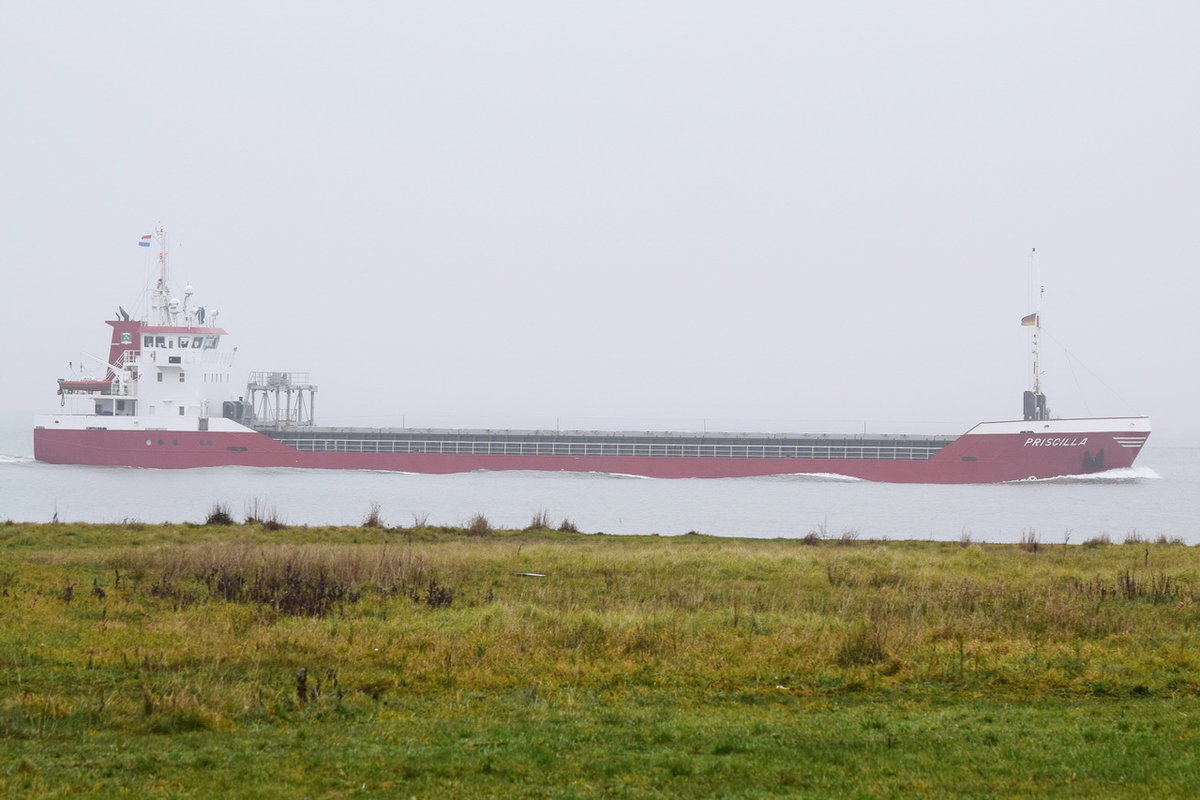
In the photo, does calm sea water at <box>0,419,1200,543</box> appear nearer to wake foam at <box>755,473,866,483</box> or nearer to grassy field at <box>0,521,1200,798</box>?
wake foam at <box>755,473,866,483</box>

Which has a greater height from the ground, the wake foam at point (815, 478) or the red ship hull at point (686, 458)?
the red ship hull at point (686, 458)

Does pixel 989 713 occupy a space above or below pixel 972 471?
below

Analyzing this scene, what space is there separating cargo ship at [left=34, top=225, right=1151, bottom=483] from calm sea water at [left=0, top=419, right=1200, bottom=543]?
1018mm

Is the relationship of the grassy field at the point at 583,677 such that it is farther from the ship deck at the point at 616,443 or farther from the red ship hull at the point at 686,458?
the ship deck at the point at 616,443

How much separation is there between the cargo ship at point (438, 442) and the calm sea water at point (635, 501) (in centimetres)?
102

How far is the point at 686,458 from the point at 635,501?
12.4 m

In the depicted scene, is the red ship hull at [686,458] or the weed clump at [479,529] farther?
the red ship hull at [686,458]

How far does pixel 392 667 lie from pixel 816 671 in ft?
13.6

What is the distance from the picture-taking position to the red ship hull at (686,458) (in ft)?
190

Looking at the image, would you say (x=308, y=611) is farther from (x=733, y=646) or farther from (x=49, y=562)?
(x=49, y=562)

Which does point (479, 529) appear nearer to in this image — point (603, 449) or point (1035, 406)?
point (603, 449)

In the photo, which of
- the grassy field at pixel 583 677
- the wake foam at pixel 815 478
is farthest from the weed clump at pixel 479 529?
the wake foam at pixel 815 478

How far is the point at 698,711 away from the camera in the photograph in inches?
381

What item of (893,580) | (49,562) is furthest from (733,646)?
(49,562)
